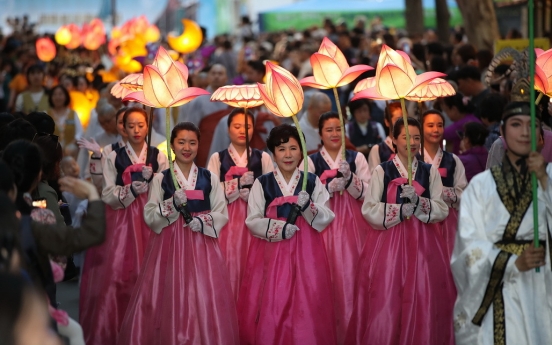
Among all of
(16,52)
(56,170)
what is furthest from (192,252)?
(16,52)

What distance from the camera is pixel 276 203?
6.45 m

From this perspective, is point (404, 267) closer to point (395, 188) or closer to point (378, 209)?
point (378, 209)

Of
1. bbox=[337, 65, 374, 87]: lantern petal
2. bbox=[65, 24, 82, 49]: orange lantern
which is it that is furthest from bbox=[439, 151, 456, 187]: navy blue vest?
bbox=[65, 24, 82, 49]: orange lantern

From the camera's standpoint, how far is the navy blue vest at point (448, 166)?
7.21m

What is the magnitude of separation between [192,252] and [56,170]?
1013 millimetres

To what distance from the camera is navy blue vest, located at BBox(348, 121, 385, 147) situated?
9.27 meters

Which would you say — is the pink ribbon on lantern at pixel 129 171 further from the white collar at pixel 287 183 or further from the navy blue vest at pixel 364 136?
the navy blue vest at pixel 364 136

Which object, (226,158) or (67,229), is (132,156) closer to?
(226,158)

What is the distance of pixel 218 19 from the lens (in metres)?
32.4

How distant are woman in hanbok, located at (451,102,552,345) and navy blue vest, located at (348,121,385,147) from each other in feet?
14.2

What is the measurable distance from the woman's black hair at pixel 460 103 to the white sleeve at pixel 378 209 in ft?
7.31

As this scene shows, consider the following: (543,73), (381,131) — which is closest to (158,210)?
(543,73)

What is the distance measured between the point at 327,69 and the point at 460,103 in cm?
210

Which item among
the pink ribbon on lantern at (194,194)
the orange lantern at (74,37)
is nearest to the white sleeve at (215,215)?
the pink ribbon on lantern at (194,194)
